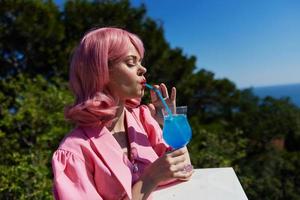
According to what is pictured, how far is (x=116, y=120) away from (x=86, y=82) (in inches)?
9.6

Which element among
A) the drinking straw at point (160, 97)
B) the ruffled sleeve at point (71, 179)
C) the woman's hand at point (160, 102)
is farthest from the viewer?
the woman's hand at point (160, 102)

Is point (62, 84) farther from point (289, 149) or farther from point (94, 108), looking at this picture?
point (289, 149)

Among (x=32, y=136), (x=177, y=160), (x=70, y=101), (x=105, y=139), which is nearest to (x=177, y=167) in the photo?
(x=177, y=160)

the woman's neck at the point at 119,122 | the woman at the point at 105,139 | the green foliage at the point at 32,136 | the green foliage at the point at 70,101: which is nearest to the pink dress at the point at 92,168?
the woman at the point at 105,139

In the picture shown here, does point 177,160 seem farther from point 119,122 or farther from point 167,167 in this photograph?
point 119,122

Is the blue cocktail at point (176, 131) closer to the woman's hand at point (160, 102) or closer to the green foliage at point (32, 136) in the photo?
the woman's hand at point (160, 102)

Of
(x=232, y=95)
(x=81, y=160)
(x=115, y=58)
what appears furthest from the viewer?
(x=232, y=95)

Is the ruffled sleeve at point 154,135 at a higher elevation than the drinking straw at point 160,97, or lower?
lower

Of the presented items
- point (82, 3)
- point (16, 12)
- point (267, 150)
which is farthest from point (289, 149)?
point (16, 12)

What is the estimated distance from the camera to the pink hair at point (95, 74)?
4.28 feet

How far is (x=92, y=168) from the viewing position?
4.16 ft

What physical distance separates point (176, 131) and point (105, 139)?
0.87 feet

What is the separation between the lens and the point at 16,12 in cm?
677

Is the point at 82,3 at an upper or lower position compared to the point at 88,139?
upper
